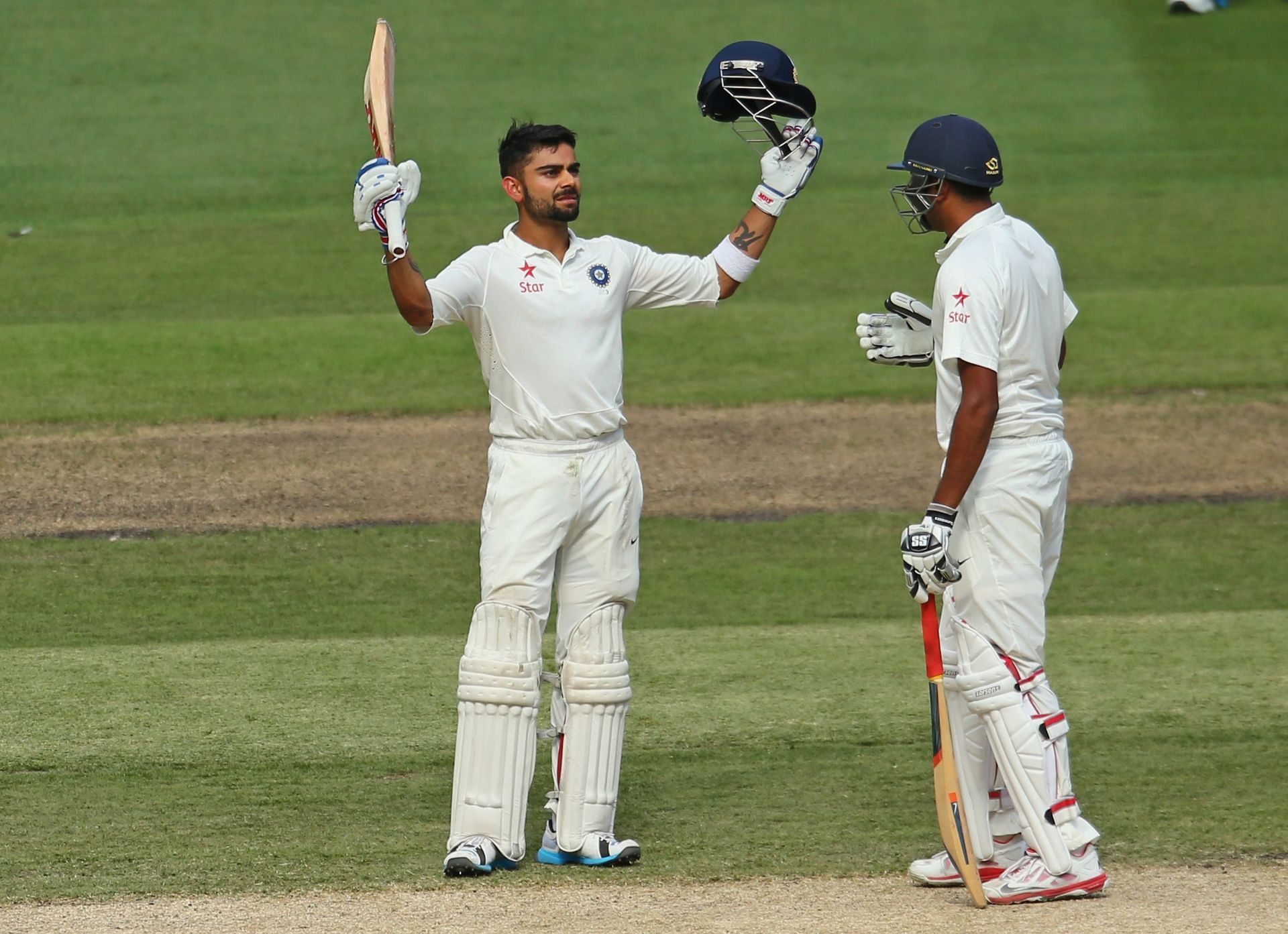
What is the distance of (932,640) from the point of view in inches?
202

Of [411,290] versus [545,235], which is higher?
[545,235]

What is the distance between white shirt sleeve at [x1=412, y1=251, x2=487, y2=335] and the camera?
5.35 m

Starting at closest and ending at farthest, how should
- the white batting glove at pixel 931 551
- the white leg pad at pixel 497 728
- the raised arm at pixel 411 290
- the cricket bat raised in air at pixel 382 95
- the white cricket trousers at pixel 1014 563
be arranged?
Result: the white batting glove at pixel 931 551
the white cricket trousers at pixel 1014 563
the raised arm at pixel 411 290
the white leg pad at pixel 497 728
the cricket bat raised in air at pixel 382 95

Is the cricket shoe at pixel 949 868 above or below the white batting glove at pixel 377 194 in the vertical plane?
below

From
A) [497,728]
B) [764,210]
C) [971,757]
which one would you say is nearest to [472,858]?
[497,728]

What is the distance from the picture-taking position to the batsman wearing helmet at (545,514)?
17.5 ft

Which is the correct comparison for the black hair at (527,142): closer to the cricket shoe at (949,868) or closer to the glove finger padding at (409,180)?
the glove finger padding at (409,180)

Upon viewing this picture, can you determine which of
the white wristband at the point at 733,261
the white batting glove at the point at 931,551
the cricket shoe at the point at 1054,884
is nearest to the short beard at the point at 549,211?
the white wristband at the point at 733,261

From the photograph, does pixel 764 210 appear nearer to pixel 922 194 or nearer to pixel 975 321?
pixel 922 194

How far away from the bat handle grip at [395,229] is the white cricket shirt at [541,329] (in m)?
0.18

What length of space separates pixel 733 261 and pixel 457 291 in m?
0.98

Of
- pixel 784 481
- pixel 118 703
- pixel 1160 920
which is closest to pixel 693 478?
pixel 784 481

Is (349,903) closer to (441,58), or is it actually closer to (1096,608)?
(1096,608)

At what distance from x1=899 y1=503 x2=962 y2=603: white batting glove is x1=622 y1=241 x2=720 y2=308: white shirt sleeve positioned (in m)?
1.16
